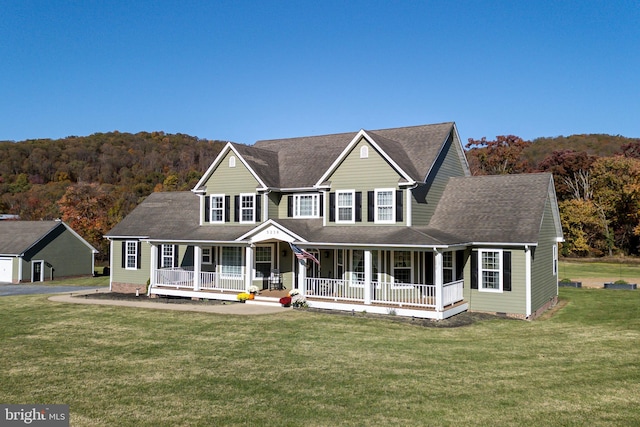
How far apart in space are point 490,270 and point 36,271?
118 ft

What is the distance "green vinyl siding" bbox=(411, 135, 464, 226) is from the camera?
23.7 m

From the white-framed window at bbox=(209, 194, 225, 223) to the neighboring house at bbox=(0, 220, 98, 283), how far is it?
20.8 m

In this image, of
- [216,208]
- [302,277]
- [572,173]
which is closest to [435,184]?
[302,277]

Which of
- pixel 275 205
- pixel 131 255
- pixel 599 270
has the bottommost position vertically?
pixel 599 270

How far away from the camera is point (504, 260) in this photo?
70.2 feet

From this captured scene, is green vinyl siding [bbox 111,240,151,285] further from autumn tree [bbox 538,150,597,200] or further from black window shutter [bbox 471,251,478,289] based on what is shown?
autumn tree [bbox 538,150,597,200]

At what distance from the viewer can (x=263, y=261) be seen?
26.7 metres

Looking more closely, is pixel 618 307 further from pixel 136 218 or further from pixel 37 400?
pixel 136 218

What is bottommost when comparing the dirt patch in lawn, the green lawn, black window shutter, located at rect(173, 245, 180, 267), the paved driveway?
the paved driveway

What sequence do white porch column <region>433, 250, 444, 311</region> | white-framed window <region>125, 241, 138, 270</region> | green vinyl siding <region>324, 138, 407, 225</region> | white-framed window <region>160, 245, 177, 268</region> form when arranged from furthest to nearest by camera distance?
1. white-framed window <region>125, 241, 138, 270</region>
2. white-framed window <region>160, 245, 177, 268</region>
3. green vinyl siding <region>324, 138, 407, 225</region>
4. white porch column <region>433, 250, 444, 311</region>

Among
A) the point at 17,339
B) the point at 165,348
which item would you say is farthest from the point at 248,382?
the point at 17,339

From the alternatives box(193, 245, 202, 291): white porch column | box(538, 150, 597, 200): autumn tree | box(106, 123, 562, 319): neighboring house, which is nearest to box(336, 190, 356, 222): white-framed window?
box(106, 123, 562, 319): neighboring house

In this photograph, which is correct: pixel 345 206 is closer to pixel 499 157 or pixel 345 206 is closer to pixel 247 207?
pixel 247 207

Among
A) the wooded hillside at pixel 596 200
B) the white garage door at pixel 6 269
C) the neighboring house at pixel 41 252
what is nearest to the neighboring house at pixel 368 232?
the neighboring house at pixel 41 252
